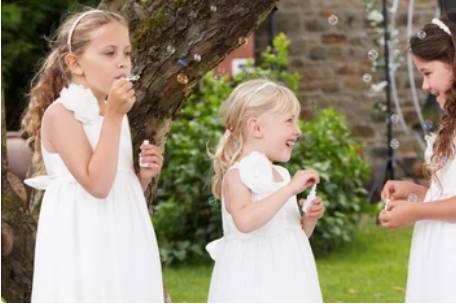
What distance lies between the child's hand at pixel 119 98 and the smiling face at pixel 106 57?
16 centimetres

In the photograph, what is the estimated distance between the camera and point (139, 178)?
4.35 meters

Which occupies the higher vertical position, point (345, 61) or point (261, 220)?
point (261, 220)

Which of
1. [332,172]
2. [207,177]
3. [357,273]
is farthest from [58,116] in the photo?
[332,172]

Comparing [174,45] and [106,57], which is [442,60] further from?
[174,45]

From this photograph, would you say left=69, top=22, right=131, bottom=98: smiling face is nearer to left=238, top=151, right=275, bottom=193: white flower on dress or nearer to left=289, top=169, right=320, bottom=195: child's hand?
left=238, top=151, right=275, bottom=193: white flower on dress

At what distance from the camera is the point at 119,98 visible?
3.92 m

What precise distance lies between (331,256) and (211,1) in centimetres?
484

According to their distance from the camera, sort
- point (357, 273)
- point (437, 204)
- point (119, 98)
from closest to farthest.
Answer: point (119, 98)
point (437, 204)
point (357, 273)

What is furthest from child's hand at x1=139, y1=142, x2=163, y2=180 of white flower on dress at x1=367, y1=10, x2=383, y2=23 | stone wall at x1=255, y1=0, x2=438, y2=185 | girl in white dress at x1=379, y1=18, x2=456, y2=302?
stone wall at x1=255, y1=0, x2=438, y2=185

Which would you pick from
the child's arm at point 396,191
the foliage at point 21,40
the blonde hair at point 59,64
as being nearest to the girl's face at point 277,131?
the child's arm at point 396,191

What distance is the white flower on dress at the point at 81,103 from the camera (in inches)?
161

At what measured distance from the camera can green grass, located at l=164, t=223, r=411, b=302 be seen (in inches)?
318

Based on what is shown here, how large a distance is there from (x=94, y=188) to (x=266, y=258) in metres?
0.62

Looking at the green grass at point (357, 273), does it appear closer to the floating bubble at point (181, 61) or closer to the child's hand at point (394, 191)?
the floating bubble at point (181, 61)
